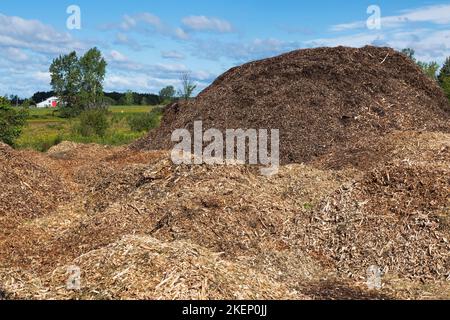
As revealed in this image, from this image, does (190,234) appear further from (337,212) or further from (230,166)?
(230,166)

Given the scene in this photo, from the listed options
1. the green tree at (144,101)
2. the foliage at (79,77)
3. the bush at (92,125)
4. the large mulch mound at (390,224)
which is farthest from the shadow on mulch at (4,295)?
the green tree at (144,101)

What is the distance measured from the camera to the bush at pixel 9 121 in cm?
1953

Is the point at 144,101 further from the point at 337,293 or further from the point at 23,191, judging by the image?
the point at 337,293

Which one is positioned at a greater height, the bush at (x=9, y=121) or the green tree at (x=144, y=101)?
the green tree at (x=144, y=101)

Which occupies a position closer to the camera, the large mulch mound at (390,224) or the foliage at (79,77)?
the large mulch mound at (390,224)

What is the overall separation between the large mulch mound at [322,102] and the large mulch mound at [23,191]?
5.28m

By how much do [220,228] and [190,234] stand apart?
1.32ft

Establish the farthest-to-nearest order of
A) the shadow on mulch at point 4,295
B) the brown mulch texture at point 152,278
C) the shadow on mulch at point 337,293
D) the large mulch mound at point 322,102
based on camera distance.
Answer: the large mulch mound at point 322,102, the shadow on mulch at point 337,293, the shadow on mulch at point 4,295, the brown mulch texture at point 152,278

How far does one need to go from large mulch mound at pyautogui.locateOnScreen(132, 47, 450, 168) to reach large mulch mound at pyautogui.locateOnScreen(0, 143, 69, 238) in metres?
5.28

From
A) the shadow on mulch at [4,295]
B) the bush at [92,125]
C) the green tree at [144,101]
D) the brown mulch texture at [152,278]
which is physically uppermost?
the green tree at [144,101]

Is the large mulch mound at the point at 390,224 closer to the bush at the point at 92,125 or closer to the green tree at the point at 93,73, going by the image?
the bush at the point at 92,125

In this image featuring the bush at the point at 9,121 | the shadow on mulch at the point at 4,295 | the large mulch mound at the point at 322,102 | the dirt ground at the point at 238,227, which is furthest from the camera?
the bush at the point at 9,121

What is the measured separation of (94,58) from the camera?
207 feet
